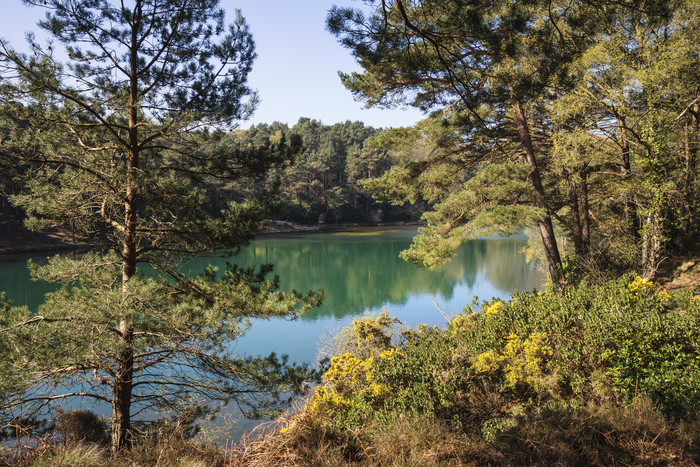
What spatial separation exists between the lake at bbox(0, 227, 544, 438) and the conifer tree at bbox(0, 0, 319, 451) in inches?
107

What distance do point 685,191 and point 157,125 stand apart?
10021mm

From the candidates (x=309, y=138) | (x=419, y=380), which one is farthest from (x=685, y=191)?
(x=309, y=138)

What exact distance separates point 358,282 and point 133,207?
1654cm

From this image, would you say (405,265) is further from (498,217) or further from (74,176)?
(74,176)

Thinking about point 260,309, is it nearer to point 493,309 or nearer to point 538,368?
point 538,368

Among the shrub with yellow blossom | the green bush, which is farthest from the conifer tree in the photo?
the shrub with yellow blossom

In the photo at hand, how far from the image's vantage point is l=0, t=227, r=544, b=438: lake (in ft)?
41.6

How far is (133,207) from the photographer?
4.81 metres

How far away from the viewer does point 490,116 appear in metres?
8.67

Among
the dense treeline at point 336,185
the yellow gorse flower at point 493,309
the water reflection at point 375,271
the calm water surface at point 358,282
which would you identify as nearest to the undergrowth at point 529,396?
the yellow gorse flower at point 493,309

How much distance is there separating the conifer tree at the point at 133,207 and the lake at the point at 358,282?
2.72 meters

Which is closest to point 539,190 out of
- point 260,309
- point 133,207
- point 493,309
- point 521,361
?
point 493,309

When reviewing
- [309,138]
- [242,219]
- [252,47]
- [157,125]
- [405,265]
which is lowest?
[405,265]

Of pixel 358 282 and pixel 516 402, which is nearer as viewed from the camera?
pixel 516 402
